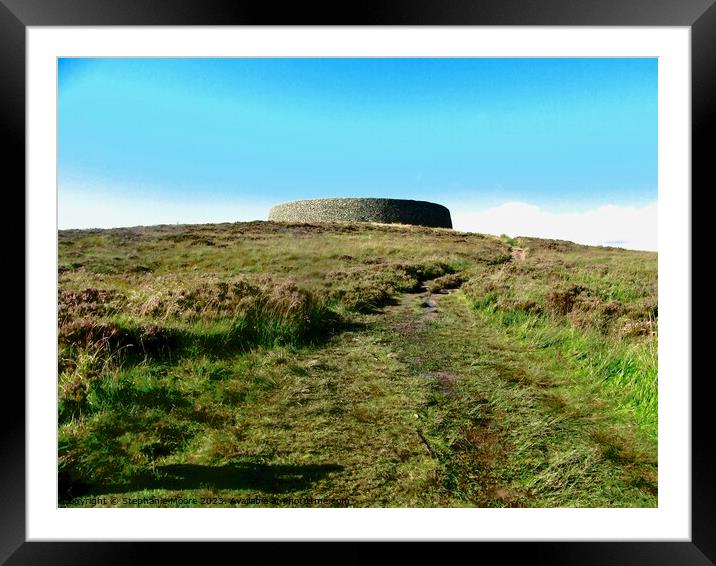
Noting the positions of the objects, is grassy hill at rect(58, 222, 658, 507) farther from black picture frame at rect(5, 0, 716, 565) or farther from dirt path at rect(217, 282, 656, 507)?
black picture frame at rect(5, 0, 716, 565)

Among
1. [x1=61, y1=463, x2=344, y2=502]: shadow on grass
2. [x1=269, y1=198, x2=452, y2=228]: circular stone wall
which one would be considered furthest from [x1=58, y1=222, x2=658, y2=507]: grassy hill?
[x1=269, y1=198, x2=452, y2=228]: circular stone wall

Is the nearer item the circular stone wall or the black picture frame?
the black picture frame

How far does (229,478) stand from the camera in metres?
3.15

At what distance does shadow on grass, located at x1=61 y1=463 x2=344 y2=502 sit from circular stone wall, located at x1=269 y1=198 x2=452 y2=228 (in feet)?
110

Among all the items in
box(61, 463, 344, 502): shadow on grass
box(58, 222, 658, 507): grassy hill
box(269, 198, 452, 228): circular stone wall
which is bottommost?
box(61, 463, 344, 502): shadow on grass

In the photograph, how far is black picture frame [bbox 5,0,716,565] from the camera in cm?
308
